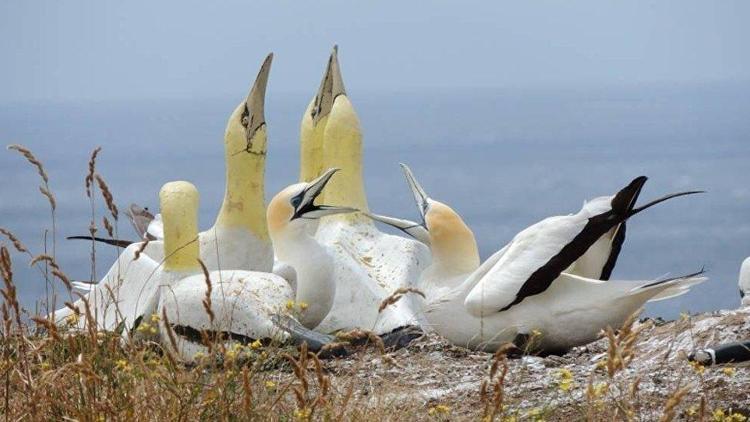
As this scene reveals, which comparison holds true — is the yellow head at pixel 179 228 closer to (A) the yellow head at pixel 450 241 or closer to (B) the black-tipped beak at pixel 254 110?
(B) the black-tipped beak at pixel 254 110

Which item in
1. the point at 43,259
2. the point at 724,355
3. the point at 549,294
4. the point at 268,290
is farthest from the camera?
the point at 549,294

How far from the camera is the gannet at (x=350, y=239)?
9352mm

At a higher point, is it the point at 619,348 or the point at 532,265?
the point at 619,348

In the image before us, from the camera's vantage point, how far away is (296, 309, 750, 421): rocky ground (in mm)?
6105

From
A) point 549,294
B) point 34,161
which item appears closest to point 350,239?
point 549,294

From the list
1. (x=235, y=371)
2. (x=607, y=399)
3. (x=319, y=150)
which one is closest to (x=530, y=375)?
(x=607, y=399)

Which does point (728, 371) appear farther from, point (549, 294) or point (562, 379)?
point (549, 294)

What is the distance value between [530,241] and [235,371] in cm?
324

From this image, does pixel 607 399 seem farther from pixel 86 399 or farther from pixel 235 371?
pixel 86 399

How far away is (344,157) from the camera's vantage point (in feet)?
33.5

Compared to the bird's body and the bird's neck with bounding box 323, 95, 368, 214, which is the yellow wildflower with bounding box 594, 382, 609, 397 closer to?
the bird's body

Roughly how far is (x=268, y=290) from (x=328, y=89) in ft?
10.2

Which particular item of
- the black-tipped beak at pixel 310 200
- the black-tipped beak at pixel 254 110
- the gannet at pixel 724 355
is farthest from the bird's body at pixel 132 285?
the gannet at pixel 724 355

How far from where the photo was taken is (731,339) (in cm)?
764
